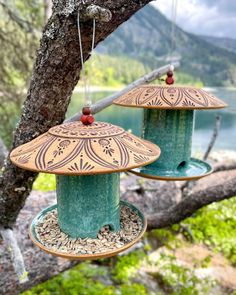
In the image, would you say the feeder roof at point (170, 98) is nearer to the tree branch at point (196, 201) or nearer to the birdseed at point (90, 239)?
the birdseed at point (90, 239)

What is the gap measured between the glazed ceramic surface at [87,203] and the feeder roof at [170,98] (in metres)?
0.47

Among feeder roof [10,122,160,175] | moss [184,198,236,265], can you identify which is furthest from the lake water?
feeder roof [10,122,160,175]

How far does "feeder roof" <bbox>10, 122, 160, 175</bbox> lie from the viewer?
1153 mm

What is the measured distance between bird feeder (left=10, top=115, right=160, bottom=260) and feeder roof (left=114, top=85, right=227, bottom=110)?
35 cm

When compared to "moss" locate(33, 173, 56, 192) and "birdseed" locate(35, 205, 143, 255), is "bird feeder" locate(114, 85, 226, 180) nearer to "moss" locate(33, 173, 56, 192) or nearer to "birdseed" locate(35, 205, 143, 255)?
"birdseed" locate(35, 205, 143, 255)

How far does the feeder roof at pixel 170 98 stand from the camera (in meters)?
1.71

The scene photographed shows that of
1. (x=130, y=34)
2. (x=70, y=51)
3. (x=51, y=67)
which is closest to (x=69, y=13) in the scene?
(x=70, y=51)

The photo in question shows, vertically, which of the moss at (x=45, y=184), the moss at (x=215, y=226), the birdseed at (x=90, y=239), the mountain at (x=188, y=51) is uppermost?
the mountain at (x=188, y=51)

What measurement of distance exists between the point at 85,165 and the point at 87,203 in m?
0.40

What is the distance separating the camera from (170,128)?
6.66 feet

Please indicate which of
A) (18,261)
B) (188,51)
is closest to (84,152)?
(18,261)

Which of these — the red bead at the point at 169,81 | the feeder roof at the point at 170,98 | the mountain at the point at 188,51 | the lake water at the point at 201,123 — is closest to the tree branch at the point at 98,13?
the feeder roof at the point at 170,98

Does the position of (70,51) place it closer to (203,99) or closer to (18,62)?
(203,99)

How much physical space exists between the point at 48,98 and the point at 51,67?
0.58 ft
